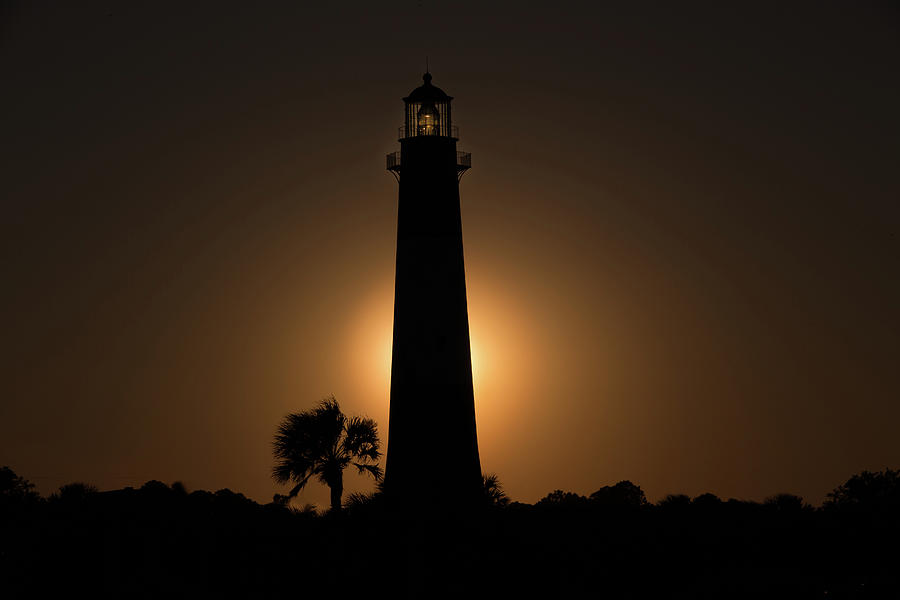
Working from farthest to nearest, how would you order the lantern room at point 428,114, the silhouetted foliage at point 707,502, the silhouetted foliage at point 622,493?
the silhouetted foliage at point 622,493 → the lantern room at point 428,114 → the silhouetted foliage at point 707,502

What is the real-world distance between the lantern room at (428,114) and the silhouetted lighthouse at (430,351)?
1873 millimetres

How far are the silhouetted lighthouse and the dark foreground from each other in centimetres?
579

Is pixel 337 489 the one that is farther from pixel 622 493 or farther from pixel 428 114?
pixel 622 493

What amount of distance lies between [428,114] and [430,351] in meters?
10.2

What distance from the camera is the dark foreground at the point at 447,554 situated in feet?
178

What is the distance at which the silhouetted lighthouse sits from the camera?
68688 millimetres

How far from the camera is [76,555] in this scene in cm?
5694

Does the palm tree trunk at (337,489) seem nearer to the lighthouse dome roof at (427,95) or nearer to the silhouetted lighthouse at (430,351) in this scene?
the silhouetted lighthouse at (430,351)

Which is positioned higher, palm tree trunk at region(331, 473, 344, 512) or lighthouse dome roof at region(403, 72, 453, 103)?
lighthouse dome roof at region(403, 72, 453, 103)

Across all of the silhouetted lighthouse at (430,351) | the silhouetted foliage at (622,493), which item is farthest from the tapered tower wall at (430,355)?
the silhouetted foliage at (622,493)

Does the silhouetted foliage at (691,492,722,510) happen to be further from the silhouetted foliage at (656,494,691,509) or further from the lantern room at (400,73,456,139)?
the lantern room at (400,73,456,139)

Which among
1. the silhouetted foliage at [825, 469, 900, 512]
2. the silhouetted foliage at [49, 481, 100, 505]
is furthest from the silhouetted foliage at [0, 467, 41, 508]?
the silhouetted foliage at [825, 469, 900, 512]

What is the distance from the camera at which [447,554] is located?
5653cm

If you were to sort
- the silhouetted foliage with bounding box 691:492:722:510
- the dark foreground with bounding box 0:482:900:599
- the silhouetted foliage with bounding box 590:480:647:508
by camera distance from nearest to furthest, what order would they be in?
1. the dark foreground with bounding box 0:482:900:599
2. the silhouetted foliage with bounding box 691:492:722:510
3. the silhouetted foliage with bounding box 590:480:647:508
